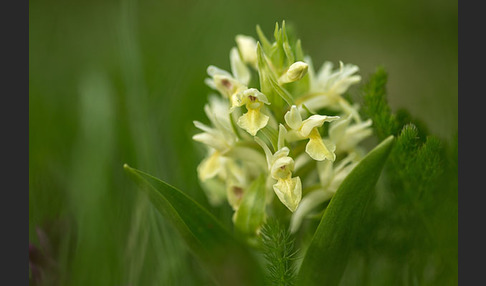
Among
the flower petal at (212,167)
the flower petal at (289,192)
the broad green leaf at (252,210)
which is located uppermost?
the flower petal at (212,167)

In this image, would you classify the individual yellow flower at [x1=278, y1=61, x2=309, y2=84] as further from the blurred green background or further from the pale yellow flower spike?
the blurred green background

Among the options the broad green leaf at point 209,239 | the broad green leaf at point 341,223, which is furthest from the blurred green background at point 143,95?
the broad green leaf at point 341,223

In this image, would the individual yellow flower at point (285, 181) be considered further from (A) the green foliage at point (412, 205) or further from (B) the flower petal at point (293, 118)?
(A) the green foliage at point (412, 205)

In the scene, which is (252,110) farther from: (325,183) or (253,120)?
(325,183)

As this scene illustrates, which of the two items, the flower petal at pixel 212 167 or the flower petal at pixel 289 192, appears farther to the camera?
the flower petal at pixel 212 167

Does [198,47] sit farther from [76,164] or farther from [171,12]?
[171,12]

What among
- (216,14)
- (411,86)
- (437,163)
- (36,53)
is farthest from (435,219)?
(36,53)

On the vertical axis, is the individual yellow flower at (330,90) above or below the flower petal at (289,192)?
above
